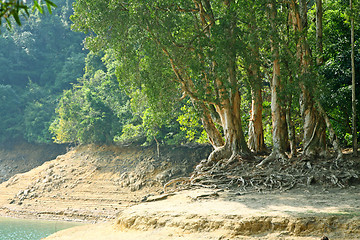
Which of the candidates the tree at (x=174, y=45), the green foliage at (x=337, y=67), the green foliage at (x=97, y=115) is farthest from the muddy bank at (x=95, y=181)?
the green foliage at (x=337, y=67)

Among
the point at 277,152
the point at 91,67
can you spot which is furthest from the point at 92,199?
the point at 91,67

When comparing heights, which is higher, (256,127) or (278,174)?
(256,127)

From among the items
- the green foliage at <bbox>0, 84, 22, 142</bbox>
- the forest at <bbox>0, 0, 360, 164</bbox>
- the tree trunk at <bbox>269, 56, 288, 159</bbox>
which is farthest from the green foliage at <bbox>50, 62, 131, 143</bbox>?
the tree trunk at <bbox>269, 56, 288, 159</bbox>

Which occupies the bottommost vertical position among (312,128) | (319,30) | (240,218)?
(240,218)

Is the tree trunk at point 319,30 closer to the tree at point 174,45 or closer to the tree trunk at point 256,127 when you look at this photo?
the tree at point 174,45

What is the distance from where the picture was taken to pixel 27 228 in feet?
68.5

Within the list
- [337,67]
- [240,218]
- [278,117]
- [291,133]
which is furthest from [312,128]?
[240,218]

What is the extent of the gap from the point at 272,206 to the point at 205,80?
24.5 ft

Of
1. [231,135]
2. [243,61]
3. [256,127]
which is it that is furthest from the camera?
[256,127]

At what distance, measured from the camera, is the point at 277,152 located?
15023 mm

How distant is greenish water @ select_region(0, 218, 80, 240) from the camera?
720 inches

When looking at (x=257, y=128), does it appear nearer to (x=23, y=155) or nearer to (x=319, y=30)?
(x=319, y=30)

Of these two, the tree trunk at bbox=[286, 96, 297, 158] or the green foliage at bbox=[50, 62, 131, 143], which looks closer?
the tree trunk at bbox=[286, 96, 297, 158]

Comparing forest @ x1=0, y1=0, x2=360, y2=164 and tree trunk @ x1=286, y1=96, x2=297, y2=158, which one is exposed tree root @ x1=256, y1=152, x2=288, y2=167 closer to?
forest @ x1=0, y1=0, x2=360, y2=164
